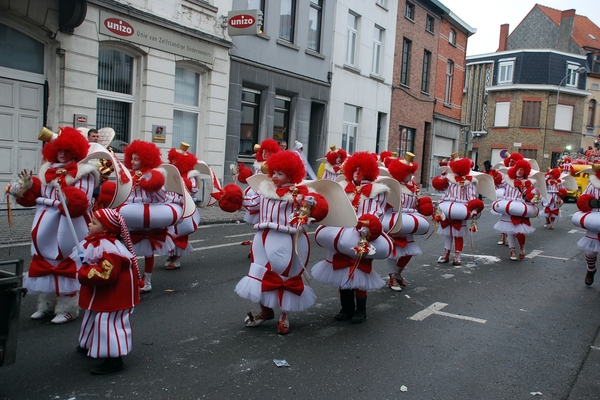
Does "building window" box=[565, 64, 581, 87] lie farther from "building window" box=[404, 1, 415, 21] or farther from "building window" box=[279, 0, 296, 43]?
"building window" box=[279, 0, 296, 43]

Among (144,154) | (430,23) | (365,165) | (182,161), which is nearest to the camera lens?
(365,165)

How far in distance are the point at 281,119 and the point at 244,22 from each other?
4975 millimetres

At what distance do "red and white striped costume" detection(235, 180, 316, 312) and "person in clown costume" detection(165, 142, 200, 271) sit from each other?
102 inches

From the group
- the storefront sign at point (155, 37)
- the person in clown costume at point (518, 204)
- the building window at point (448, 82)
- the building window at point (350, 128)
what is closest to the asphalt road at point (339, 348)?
the person in clown costume at point (518, 204)

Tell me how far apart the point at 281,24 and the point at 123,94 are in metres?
7.29

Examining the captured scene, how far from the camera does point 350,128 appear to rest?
24.3 meters

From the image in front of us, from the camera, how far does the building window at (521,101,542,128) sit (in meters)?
46.3

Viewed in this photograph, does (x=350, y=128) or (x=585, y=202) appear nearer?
(x=585, y=202)

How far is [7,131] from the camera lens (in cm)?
1167

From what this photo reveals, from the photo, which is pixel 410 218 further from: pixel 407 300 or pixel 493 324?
pixel 493 324

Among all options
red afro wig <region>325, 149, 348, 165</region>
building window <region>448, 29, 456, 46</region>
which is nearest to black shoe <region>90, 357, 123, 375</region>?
red afro wig <region>325, 149, 348, 165</region>

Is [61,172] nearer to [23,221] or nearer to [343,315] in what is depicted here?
[343,315]

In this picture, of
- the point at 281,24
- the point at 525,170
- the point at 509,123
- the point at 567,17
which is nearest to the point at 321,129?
the point at 281,24

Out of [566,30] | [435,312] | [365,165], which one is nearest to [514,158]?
[435,312]
